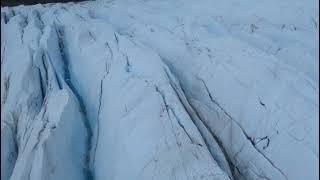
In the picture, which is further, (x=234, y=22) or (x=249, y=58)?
(x=234, y=22)

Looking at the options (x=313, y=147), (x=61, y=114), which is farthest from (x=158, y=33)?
(x=313, y=147)

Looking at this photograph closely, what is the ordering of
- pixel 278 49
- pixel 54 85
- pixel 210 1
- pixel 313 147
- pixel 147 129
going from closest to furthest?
pixel 313 147, pixel 147 129, pixel 278 49, pixel 54 85, pixel 210 1

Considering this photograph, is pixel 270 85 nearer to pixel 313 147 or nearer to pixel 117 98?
pixel 313 147

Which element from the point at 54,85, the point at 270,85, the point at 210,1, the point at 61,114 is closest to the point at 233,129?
the point at 270,85

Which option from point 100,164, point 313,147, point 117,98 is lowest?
point 100,164

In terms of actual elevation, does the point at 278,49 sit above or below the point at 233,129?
above

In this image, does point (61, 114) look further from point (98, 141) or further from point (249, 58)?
point (249, 58)

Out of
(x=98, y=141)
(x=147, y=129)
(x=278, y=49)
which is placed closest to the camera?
(x=147, y=129)
